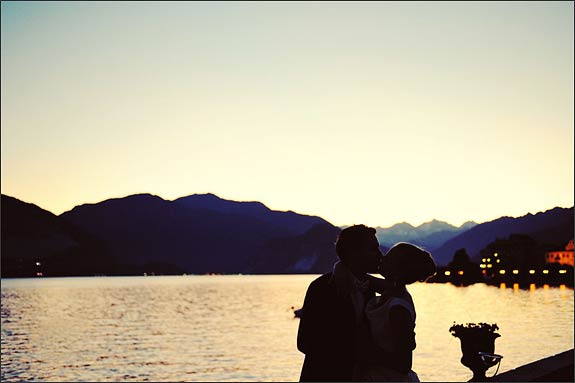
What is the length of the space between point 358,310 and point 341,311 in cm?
14

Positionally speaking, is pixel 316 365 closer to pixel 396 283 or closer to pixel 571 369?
pixel 396 283

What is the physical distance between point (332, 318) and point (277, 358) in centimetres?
4981

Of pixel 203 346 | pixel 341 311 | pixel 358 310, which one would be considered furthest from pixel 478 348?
pixel 203 346

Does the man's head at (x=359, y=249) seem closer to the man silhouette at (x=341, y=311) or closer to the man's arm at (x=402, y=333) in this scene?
the man silhouette at (x=341, y=311)

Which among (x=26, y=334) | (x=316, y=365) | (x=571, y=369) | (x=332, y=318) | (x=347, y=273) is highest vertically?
(x=347, y=273)

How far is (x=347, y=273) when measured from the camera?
4.58 meters

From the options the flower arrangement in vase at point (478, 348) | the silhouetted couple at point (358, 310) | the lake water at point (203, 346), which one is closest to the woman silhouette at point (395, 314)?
the silhouetted couple at point (358, 310)

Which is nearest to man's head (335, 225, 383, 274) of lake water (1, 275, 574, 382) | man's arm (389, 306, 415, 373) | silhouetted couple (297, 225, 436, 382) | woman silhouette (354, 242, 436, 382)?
silhouetted couple (297, 225, 436, 382)

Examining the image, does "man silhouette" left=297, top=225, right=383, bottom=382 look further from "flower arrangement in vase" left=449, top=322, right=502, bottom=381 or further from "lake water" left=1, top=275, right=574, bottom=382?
"lake water" left=1, top=275, right=574, bottom=382

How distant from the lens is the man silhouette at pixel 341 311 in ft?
14.8

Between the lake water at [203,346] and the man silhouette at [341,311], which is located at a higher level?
the man silhouette at [341,311]

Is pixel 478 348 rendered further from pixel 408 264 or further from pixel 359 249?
pixel 359 249

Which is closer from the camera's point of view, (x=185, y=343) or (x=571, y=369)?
(x=571, y=369)

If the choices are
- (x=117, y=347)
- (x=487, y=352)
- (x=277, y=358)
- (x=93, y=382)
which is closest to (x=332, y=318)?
(x=487, y=352)
